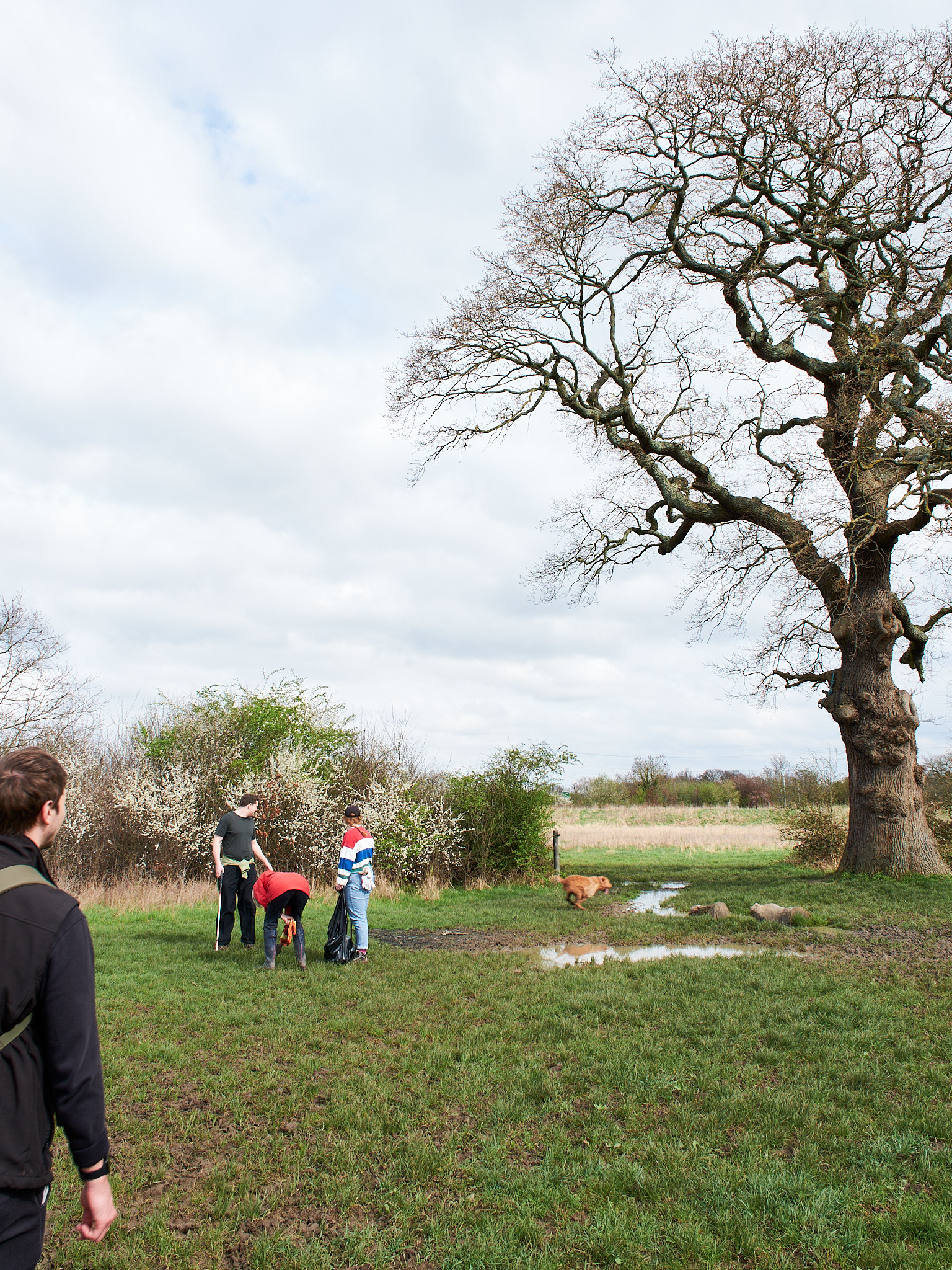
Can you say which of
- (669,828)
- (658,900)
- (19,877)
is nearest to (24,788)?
(19,877)

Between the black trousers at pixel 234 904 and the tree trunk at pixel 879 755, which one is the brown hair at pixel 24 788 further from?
the tree trunk at pixel 879 755

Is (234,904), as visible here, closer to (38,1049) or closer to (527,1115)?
(527,1115)

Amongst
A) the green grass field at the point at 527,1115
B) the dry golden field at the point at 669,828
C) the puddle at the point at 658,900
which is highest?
the green grass field at the point at 527,1115

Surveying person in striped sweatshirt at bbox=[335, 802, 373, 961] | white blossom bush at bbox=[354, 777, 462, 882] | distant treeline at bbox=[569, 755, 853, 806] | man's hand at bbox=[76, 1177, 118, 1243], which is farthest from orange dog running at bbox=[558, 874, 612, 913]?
distant treeline at bbox=[569, 755, 853, 806]

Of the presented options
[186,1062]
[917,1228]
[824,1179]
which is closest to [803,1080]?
[824,1179]

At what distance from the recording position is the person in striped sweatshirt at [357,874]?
28.2 feet

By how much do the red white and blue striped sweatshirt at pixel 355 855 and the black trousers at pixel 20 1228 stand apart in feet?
21.5

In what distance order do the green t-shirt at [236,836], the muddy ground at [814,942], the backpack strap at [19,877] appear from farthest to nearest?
1. the green t-shirt at [236,836]
2. the muddy ground at [814,942]
3. the backpack strap at [19,877]

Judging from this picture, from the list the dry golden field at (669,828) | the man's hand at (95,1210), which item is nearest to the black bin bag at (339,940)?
the man's hand at (95,1210)

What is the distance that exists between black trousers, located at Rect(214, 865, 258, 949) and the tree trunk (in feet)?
38.4

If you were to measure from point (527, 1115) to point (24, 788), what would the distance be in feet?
12.1

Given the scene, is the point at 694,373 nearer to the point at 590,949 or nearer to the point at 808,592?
the point at 808,592

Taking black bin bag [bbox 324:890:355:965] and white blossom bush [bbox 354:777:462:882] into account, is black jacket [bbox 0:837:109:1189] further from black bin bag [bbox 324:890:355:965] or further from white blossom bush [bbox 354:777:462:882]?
white blossom bush [bbox 354:777:462:882]

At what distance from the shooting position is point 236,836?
9.70 metres
